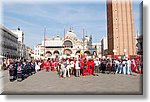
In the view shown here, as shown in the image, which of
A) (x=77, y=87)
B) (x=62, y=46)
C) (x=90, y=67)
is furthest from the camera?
(x=62, y=46)

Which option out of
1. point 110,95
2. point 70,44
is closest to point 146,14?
point 110,95

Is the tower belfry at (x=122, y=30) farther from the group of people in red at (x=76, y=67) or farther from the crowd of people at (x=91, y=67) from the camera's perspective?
the group of people in red at (x=76, y=67)

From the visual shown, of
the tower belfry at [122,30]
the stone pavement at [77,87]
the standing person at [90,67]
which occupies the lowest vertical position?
the stone pavement at [77,87]

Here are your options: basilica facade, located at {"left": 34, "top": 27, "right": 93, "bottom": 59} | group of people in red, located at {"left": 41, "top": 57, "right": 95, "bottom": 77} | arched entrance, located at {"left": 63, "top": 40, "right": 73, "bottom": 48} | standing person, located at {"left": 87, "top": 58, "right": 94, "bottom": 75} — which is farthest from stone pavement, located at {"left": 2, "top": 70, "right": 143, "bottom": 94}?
arched entrance, located at {"left": 63, "top": 40, "right": 73, "bottom": 48}

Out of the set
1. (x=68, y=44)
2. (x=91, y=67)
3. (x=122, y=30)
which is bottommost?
(x=91, y=67)

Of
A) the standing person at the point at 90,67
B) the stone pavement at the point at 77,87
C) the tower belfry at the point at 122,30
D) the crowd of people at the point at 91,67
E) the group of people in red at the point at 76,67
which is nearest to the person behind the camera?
the stone pavement at the point at 77,87

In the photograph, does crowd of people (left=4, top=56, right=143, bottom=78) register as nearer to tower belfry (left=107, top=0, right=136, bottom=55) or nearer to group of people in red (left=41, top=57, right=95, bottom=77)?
group of people in red (left=41, top=57, right=95, bottom=77)

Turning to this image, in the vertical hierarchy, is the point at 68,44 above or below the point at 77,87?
above

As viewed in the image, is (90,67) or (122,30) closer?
(90,67)

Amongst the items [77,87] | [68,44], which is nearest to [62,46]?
[68,44]

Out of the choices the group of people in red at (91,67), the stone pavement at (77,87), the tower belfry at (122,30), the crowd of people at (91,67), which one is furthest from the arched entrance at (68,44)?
the stone pavement at (77,87)

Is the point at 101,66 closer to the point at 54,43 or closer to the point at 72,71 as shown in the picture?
the point at 72,71

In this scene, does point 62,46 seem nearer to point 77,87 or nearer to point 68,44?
point 68,44

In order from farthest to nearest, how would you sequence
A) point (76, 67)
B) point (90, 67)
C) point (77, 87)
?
point (90, 67) → point (76, 67) → point (77, 87)
